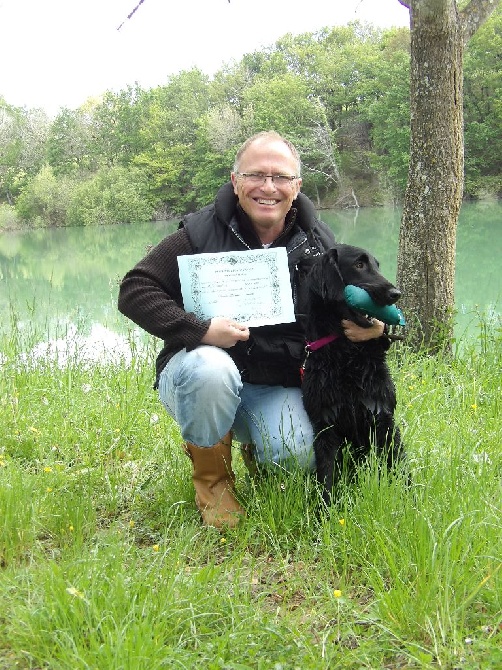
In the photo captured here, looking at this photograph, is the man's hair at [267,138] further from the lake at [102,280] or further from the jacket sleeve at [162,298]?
the lake at [102,280]

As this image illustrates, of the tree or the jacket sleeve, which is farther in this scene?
the tree

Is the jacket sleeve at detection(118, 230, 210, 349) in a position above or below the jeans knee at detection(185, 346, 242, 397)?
above

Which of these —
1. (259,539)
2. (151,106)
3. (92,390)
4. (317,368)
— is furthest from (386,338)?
(151,106)

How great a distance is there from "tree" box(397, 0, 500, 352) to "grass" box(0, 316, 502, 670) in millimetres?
1774

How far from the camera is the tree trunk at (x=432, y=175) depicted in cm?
438

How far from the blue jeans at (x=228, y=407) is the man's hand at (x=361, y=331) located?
395 mm

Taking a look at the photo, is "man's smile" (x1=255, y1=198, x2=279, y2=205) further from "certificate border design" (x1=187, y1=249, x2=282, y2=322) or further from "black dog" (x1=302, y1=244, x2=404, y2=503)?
"black dog" (x1=302, y1=244, x2=404, y2=503)

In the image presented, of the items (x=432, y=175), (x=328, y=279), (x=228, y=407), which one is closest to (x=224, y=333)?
(x=228, y=407)

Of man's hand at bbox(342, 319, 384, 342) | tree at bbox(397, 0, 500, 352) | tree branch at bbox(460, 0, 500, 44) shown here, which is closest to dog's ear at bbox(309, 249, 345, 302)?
man's hand at bbox(342, 319, 384, 342)

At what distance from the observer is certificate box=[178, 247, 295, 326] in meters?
2.47

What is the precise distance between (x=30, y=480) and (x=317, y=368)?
1154 millimetres

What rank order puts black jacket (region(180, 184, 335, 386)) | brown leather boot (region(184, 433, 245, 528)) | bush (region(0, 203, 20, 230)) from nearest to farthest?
1. brown leather boot (region(184, 433, 245, 528))
2. black jacket (region(180, 184, 335, 386))
3. bush (region(0, 203, 20, 230))

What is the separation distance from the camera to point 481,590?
171cm

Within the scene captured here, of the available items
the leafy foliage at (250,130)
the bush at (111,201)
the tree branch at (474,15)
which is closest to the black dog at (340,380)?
the tree branch at (474,15)
